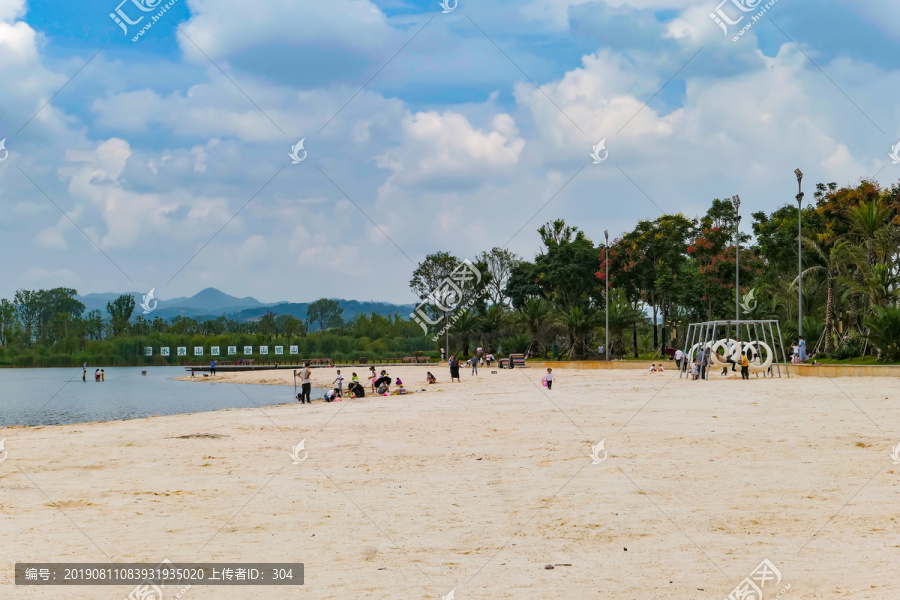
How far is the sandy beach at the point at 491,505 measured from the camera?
646cm

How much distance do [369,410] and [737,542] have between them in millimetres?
15679

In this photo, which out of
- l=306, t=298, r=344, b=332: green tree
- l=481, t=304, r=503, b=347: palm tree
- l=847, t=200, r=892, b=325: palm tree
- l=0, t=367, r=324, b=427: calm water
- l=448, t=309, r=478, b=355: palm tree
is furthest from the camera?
l=306, t=298, r=344, b=332: green tree

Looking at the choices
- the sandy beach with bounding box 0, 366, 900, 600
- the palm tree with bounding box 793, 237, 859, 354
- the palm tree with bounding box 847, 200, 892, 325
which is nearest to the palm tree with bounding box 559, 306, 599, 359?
the palm tree with bounding box 793, 237, 859, 354

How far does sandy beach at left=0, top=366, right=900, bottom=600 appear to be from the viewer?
646 cm

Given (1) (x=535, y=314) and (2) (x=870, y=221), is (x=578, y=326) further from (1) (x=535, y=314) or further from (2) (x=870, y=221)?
(2) (x=870, y=221)

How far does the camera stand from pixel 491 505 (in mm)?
9188

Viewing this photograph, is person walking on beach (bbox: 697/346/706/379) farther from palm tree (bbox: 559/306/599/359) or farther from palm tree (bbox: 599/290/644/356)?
palm tree (bbox: 559/306/599/359)

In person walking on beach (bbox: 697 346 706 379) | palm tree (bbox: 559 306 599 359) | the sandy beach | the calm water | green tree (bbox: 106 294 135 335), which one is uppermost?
green tree (bbox: 106 294 135 335)

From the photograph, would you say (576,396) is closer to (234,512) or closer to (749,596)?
(234,512)

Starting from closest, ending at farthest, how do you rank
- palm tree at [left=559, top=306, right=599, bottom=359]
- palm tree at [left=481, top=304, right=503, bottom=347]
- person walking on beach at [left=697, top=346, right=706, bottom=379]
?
1. person walking on beach at [left=697, top=346, right=706, bottom=379]
2. palm tree at [left=559, top=306, right=599, bottom=359]
3. palm tree at [left=481, top=304, right=503, bottom=347]

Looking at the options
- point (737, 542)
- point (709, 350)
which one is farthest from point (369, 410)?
point (709, 350)

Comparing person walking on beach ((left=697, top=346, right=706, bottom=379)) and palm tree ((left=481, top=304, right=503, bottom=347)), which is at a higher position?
palm tree ((left=481, top=304, right=503, bottom=347))

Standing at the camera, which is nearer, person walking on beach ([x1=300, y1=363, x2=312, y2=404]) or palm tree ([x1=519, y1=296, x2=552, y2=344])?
person walking on beach ([x1=300, y1=363, x2=312, y2=404])

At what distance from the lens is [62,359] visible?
11456cm
